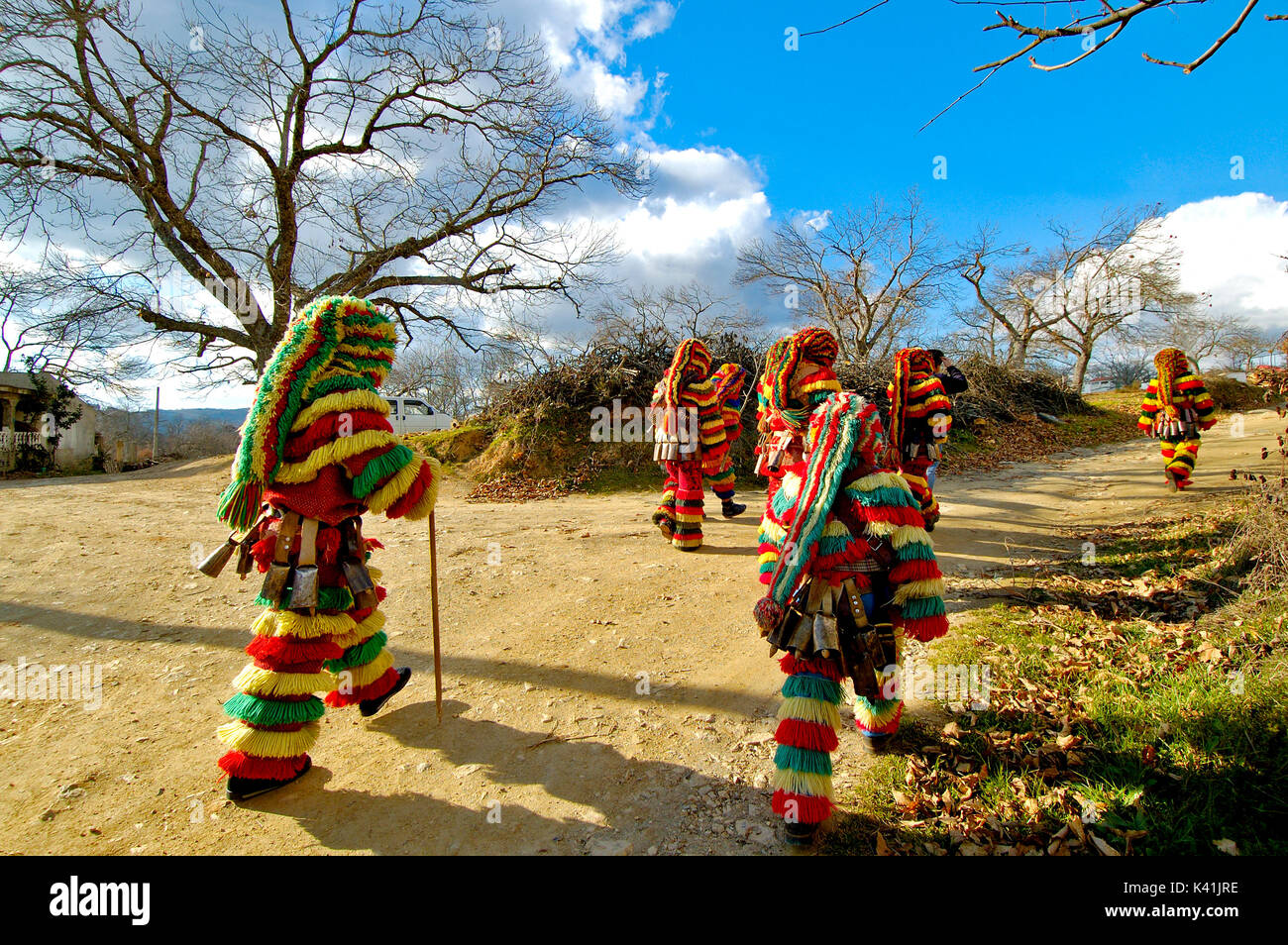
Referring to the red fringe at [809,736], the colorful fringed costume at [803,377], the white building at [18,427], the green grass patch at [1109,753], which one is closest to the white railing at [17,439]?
the white building at [18,427]

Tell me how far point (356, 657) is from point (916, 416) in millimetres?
5823

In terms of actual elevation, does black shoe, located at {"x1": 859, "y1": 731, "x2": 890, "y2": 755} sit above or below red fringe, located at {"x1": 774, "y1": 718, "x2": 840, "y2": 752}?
below

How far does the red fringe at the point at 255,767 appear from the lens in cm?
292

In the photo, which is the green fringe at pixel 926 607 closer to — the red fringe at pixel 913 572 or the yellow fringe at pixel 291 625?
the red fringe at pixel 913 572

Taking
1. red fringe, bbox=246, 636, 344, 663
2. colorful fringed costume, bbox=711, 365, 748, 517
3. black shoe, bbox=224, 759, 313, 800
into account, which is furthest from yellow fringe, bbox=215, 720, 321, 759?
colorful fringed costume, bbox=711, 365, 748, 517

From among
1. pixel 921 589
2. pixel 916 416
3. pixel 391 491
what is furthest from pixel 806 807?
pixel 916 416

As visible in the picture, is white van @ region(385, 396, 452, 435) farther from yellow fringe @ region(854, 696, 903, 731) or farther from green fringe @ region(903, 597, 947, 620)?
green fringe @ region(903, 597, 947, 620)

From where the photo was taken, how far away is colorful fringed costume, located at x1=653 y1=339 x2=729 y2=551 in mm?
7375

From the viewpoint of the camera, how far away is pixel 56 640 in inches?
185

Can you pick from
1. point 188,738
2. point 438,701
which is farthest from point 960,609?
point 188,738

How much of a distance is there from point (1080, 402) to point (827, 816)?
2246 cm

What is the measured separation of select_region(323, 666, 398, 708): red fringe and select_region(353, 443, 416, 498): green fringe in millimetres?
1227

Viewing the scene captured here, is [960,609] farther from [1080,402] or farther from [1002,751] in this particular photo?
[1080,402]
